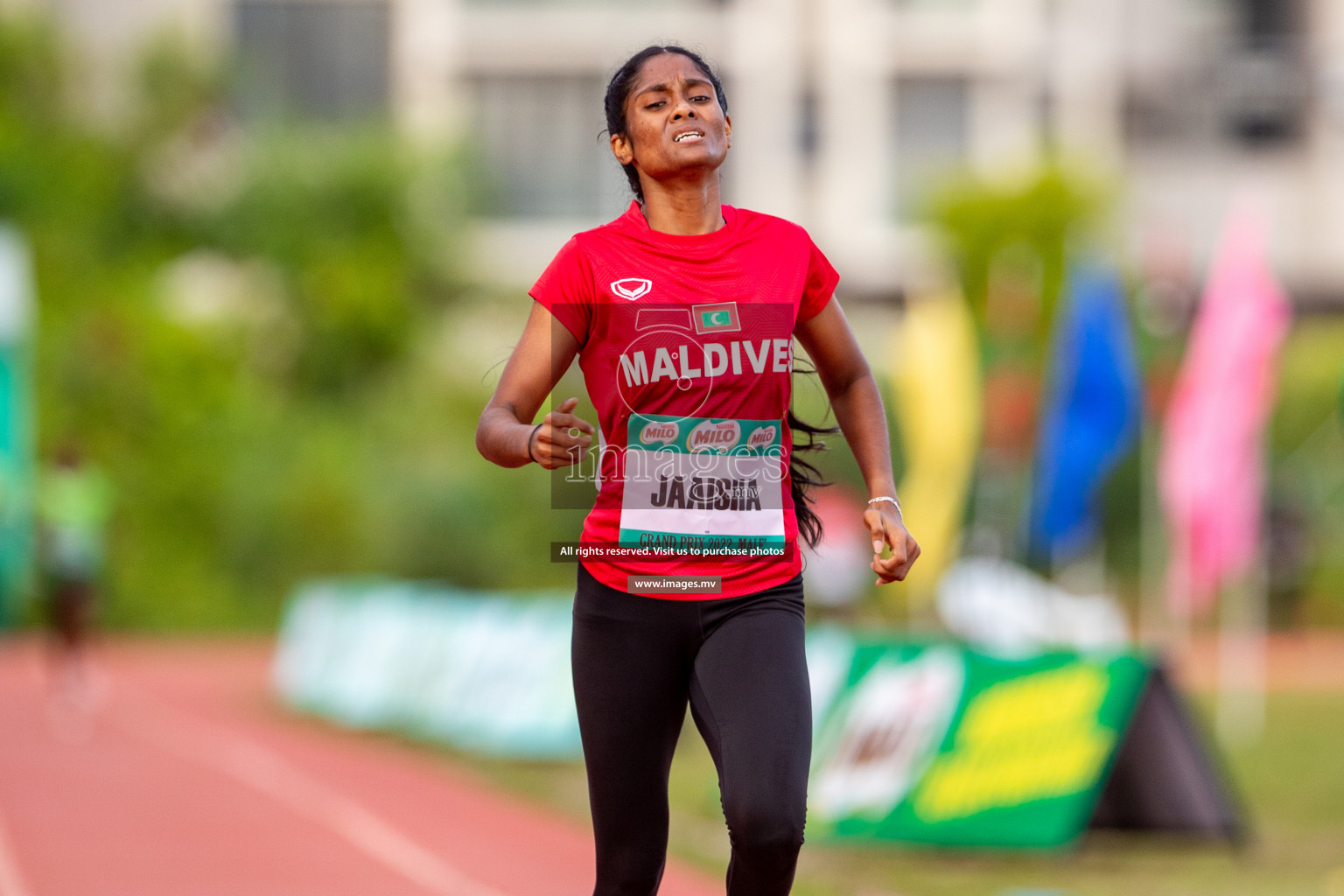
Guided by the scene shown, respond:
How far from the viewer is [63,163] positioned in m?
33.0

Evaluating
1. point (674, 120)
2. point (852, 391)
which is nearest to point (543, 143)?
point (852, 391)

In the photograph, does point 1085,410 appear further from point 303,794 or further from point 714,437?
point 714,437

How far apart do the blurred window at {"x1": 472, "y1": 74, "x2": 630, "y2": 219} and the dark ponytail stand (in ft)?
115

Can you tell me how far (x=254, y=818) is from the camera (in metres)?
10.4

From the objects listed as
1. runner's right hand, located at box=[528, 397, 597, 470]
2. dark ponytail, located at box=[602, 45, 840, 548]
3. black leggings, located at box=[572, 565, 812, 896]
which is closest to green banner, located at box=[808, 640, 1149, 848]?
dark ponytail, located at box=[602, 45, 840, 548]

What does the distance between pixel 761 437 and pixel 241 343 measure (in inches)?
1102

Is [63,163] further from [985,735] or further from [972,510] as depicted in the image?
[985,735]

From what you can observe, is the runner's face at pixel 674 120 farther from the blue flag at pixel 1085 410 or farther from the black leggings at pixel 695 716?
the blue flag at pixel 1085 410

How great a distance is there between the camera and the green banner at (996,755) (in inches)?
349

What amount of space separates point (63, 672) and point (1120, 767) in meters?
9.53

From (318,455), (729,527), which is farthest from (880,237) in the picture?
(729,527)

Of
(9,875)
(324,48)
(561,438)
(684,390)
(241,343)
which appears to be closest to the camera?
(561,438)

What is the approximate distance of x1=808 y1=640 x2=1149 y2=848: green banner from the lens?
349 inches

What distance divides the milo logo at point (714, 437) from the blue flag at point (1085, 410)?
496 inches
